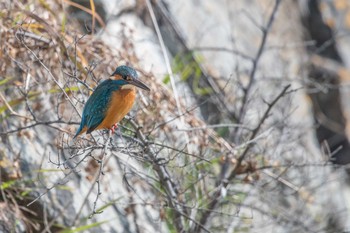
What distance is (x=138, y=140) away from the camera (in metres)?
3.26

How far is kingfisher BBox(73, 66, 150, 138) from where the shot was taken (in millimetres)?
3191

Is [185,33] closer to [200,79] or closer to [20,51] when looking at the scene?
[200,79]

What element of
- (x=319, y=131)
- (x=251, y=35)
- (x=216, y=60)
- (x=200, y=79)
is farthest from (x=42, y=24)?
(x=319, y=131)

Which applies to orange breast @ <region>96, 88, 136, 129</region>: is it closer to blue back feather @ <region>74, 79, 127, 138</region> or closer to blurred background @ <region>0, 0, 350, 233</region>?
blue back feather @ <region>74, 79, 127, 138</region>

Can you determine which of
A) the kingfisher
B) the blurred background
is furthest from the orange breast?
the blurred background

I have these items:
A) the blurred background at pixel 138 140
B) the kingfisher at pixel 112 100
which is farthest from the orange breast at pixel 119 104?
the blurred background at pixel 138 140

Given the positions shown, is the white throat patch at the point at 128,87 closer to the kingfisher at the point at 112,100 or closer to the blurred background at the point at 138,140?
the kingfisher at the point at 112,100

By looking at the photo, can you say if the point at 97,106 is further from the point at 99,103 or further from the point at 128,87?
the point at 128,87

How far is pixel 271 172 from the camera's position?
4.77 metres

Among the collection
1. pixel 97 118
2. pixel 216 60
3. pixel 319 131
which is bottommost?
pixel 97 118

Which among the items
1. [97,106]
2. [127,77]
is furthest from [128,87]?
[97,106]

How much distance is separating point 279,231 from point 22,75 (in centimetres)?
221

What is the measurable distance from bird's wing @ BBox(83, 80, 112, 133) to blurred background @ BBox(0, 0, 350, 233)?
0.05 meters

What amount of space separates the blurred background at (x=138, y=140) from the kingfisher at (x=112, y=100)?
0.07 m
